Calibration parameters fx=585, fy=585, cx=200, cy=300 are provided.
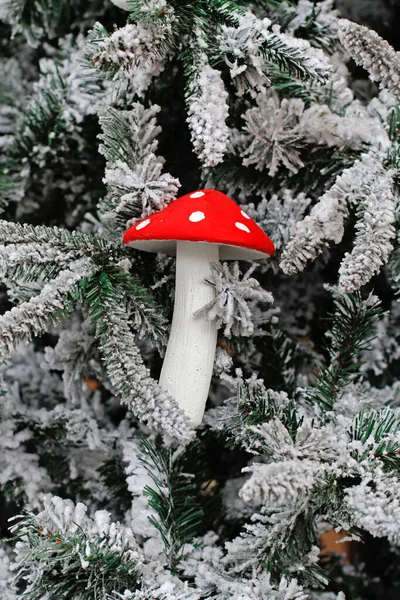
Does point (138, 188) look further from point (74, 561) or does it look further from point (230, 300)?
point (74, 561)

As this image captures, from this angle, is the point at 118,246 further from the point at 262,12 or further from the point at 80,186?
the point at 262,12

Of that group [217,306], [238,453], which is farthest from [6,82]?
[238,453]

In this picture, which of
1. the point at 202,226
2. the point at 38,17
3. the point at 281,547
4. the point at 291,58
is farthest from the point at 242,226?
the point at 38,17

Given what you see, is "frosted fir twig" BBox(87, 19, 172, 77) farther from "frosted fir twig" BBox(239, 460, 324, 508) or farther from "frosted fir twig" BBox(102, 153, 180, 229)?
"frosted fir twig" BBox(239, 460, 324, 508)

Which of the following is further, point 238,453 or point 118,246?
point 238,453

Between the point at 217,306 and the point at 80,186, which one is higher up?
the point at 80,186

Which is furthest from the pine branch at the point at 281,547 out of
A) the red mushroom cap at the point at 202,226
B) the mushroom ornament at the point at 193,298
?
the red mushroom cap at the point at 202,226

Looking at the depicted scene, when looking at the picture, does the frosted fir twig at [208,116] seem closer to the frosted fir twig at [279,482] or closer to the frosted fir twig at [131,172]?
the frosted fir twig at [131,172]

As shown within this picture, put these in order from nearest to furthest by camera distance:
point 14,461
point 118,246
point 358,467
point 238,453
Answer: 1. point 358,467
2. point 118,246
3. point 14,461
4. point 238,453
